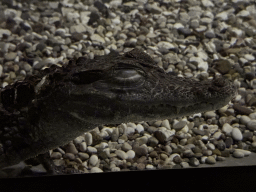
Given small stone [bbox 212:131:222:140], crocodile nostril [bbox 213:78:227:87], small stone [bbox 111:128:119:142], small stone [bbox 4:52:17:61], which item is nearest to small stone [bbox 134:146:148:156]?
small stone [bbox 111:128:119:142]

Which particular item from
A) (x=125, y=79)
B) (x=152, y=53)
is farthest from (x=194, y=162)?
(x=152, y=53)

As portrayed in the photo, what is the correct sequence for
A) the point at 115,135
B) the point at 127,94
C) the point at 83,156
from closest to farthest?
the point at 127,94 < the point at 83,156 < the point at 115,135

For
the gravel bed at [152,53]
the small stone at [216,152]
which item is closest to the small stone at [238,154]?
the gravel bed at [152,53]

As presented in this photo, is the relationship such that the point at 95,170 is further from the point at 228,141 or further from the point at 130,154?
the point at 228,141

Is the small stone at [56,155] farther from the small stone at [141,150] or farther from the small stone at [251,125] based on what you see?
the small stone at [251,125]

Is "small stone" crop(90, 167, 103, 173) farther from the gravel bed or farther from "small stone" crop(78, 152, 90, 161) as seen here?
"small stone" crop(78, 152, 90, 161)
